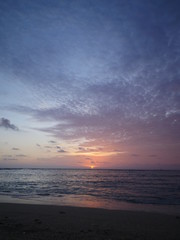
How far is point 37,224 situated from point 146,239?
6100 mm

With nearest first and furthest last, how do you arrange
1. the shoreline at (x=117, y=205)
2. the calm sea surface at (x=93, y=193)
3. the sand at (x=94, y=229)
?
1. the sand at (x=94, y=229)
2. the shoreline at (x=117, y=205)
3. the calm sea surface at (x=93, y=193)

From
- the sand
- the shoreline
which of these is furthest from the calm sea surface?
the sand

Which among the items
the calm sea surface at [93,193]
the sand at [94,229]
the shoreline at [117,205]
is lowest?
the calm sea surface at [93,193]

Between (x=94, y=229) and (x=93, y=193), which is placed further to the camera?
(x=93, y=193)

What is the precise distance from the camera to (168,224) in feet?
36.2

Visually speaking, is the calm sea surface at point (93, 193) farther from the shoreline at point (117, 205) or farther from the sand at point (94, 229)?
the sand at point (94, 229)

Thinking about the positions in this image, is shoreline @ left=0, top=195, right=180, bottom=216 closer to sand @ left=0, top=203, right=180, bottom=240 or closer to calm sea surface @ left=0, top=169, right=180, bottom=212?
calm sea surface @ left=0, top=169, right=180, bottom=212

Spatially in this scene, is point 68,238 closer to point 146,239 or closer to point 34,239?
point 34,239

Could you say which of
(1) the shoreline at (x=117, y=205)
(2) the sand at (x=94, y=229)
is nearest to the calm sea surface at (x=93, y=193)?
(1) the shoreline at (x=117, y=205)

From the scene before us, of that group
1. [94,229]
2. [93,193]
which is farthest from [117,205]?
[93,193]

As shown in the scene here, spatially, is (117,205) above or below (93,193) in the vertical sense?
above

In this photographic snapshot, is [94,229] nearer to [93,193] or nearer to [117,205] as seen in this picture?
[117,205]

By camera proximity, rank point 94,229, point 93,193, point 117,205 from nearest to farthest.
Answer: point 94,229 < point 117,205 < point 93,193

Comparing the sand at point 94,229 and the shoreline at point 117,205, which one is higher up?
the sand at point 94,229
